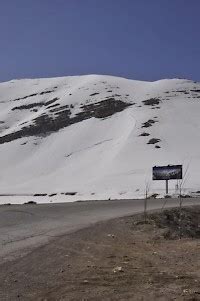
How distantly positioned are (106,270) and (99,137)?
243 feet

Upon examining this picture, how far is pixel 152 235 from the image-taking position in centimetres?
1441

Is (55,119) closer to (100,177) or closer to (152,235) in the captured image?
(100,177)

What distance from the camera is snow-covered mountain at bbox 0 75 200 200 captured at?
5872 centimetres

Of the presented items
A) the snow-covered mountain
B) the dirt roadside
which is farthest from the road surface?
the snow-covered mountain

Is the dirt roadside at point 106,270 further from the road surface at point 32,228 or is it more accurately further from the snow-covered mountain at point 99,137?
the snow-covered mountain at point 99,137

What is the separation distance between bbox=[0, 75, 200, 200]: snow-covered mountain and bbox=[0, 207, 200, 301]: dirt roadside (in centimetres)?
3095

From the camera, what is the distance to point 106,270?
8.88m

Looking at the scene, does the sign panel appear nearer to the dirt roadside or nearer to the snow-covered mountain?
the snow-covered mountain

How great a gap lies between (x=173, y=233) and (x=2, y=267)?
7214mm

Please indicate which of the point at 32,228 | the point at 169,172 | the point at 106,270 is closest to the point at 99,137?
the point at 169,172

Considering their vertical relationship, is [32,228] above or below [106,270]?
below

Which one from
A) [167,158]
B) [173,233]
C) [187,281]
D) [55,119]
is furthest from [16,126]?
[187,281]

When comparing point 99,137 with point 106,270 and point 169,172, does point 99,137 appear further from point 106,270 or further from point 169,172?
point 106,270

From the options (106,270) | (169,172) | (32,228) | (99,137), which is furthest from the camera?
(99,137)
